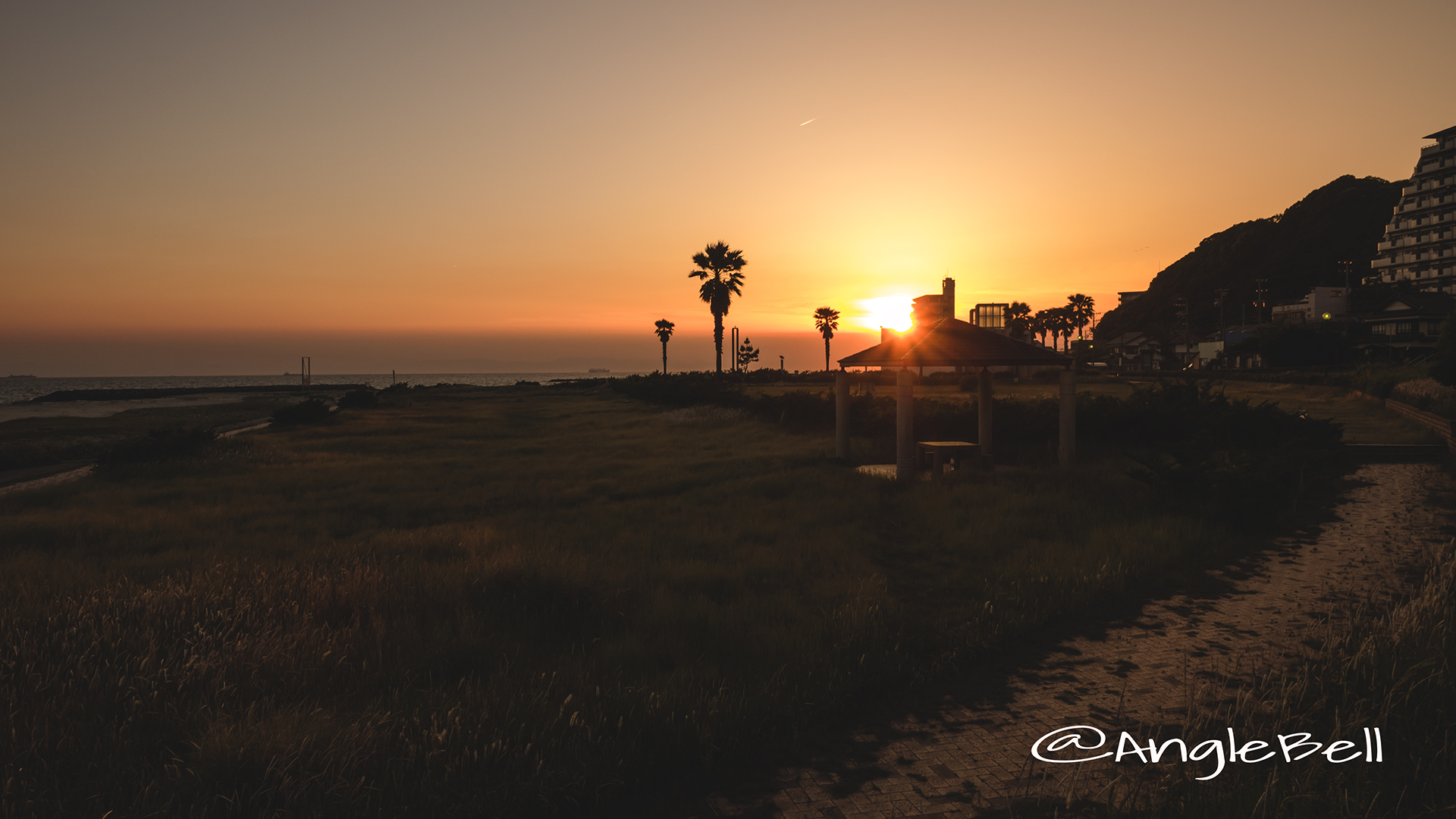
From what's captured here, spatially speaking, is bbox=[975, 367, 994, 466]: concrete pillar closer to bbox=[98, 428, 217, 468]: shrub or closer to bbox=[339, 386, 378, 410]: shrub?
bbox=[98, 428, 217, 468]: shrub

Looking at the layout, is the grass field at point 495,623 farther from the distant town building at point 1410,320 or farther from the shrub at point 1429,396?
the distant town building at point 1410,320

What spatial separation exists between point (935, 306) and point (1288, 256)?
4698 inches

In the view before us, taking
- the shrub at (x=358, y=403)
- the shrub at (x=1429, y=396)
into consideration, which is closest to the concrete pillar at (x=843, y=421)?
the shrub at (x=1429, y=396)

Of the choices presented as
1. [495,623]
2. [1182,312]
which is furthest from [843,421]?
[1182,312]

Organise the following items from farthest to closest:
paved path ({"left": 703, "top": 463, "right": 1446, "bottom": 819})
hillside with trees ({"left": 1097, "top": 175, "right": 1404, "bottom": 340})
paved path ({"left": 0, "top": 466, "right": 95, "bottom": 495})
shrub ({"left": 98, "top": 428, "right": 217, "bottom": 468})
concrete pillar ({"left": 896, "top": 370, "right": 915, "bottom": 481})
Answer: hillside with trees ({"left": 1097, "top": 175, "right": 1404, "bottom": 340})
shrub ({"left": 98, "top": 428, "right": 217, "bottom": 468})
paved path ({"left": 0, "top": 466, "right": 95, "bottom": 495})
concrete pillar ({"left": 896, "top": 370, "right": 915, "bottom": 481})
paved path ({"left": 703, "top": 463, "right": 1446, "bottom": 819})

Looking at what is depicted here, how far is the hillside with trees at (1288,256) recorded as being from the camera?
12744 cm

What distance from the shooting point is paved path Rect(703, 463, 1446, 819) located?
3.86 metres

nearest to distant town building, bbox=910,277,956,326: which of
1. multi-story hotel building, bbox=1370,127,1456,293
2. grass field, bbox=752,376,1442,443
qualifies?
grass field, bbox=752,376,1442,443

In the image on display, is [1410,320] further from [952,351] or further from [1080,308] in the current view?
[952,351]

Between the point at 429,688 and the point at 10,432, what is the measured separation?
49737 mm

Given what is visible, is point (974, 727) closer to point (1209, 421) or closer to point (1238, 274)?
point (1209, 421)

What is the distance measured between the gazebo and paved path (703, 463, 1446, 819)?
23.2 feet

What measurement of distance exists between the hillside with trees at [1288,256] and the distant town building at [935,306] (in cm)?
8410

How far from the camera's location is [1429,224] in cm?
8531
